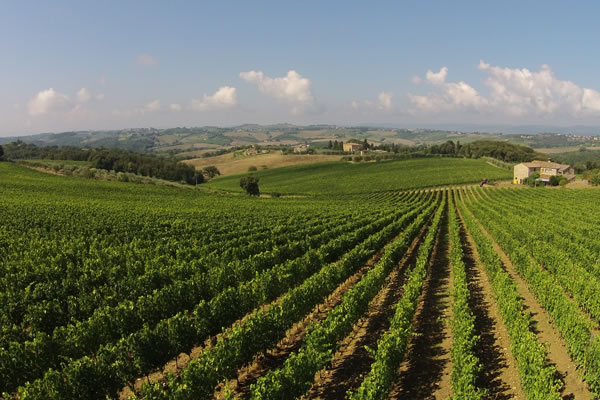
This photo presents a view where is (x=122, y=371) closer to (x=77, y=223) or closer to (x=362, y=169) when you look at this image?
(x=77, y=223)

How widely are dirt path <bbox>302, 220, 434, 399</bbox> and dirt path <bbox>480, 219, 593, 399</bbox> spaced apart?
6912 mm

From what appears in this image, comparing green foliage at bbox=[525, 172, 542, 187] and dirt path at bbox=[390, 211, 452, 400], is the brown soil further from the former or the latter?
green foliage at bbox=[525, 172, 542, 187]

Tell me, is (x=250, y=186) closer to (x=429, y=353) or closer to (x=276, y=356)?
(x=276, y=356)

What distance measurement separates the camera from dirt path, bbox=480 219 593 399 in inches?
489

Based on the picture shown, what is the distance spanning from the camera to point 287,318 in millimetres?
15734

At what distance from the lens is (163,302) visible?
17.3 metres

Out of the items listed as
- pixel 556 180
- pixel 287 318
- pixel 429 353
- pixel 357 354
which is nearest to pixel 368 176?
pixel 556 180

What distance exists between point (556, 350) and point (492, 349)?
2777 mm

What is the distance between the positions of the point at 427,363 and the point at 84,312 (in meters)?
16.2

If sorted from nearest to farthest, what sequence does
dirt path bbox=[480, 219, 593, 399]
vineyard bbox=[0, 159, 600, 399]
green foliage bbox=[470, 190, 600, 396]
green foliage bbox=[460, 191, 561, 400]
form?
green foliage bbox=[460, 191, 561, 400]
vineyard bbox=[0, 159, 600, 399]
dirt path bbox=[480, 219, 593, 399]
green foliage bbox=[470, 190, 600, 396]

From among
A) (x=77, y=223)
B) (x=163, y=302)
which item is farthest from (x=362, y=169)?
(x=163, y=302)

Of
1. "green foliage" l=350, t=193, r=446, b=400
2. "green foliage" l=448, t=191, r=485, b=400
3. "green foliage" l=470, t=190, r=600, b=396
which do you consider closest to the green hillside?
"green foliage" l=470, t=190, r=600, b=396

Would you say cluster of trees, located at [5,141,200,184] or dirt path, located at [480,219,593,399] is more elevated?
cluster of trees, located at [5,141,200,184]

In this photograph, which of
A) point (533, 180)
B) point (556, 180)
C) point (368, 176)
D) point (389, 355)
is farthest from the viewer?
point (368, 176)
